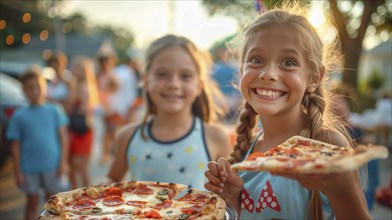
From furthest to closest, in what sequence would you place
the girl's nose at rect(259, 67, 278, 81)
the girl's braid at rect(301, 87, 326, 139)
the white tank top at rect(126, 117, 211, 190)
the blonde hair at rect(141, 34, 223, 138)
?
the blonde hair at rect(141, 34, 223, 138)
the white tank top at rect(126, 117, 211, 190)
the girl's braid at rect(301, 87, 326, 139)
the girl's nose at rect(259, 67, 278, 81)

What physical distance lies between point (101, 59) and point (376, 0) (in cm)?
592

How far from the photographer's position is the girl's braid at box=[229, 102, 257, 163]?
7.61 ft

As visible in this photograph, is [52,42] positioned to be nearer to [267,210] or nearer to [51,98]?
[51,98]

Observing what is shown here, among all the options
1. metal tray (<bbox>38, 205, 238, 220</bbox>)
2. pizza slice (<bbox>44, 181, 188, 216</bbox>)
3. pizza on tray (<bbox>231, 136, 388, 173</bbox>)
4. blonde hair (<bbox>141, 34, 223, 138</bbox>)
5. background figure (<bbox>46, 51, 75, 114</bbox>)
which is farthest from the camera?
background figure (<bbox>46, 51, 75, 114</bbox>)

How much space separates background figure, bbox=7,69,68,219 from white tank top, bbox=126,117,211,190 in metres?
2.75

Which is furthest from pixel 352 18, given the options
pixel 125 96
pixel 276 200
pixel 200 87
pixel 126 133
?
pixel 276 200

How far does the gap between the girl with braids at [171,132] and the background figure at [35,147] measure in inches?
103

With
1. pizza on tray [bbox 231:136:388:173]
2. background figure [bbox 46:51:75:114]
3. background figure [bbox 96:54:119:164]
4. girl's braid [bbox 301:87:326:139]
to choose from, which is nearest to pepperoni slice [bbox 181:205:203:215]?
pizza on tray [bbox 231:136:388:173]

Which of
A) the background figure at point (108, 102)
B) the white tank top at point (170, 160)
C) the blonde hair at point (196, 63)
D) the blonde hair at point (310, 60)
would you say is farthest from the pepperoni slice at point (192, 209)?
the background figure at point (108, 102)

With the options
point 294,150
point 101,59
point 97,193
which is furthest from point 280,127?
point 101,59

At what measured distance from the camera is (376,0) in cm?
664

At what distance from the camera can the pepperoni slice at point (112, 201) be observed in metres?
1.88

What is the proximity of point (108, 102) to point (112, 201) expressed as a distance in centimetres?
761

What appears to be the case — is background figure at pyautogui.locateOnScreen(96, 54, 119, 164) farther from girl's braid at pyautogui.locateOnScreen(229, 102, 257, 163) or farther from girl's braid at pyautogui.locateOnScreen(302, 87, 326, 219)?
girl's braid at pyautogui.locateOnScreen(302, 87, 326, 219)
